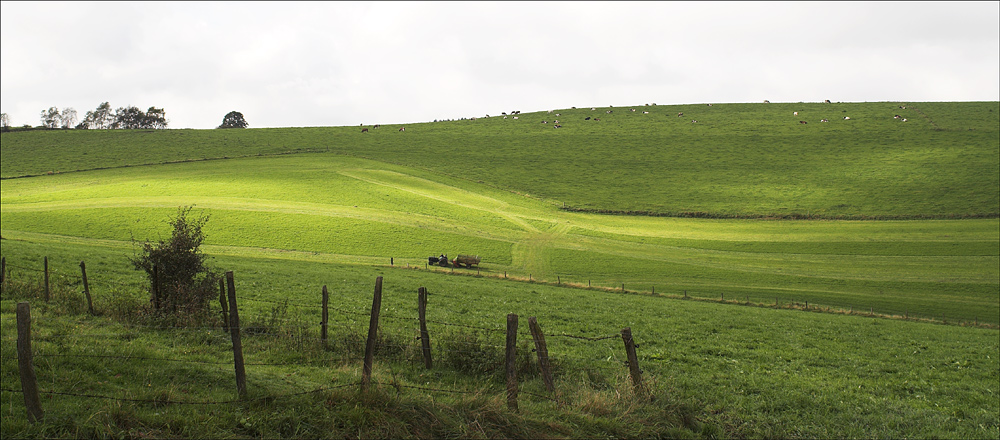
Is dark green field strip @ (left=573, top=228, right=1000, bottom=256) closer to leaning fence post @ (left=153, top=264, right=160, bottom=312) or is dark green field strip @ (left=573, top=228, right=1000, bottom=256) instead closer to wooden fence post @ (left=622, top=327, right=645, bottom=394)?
wooden fence post @ (left=622, top=327, right=645, bottom=394)

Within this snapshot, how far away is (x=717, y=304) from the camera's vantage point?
111 feet

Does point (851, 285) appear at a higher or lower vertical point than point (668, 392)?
lower

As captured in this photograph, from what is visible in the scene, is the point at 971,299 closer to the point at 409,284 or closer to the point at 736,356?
the point at 736,356

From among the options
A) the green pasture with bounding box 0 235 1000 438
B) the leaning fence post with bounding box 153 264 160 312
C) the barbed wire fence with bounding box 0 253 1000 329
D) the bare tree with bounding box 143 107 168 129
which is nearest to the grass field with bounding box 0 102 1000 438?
the green pasture with bounding box 0 235 1000 438

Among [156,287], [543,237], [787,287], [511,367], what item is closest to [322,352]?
[511,367]

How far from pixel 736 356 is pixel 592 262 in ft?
93.6

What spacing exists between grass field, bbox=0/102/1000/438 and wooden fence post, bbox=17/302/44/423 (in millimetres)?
383

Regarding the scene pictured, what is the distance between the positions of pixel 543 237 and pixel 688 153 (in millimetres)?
47247

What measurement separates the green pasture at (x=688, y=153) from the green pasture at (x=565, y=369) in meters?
40.8

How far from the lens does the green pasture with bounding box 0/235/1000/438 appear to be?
8.20 metres

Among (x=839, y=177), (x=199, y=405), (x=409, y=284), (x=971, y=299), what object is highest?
(x=839, y=177)

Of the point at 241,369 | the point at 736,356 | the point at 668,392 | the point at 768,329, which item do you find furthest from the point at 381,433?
the point at 768,329

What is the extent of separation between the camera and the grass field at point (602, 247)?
11.0 meters

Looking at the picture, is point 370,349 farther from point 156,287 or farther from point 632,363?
point 156,287
